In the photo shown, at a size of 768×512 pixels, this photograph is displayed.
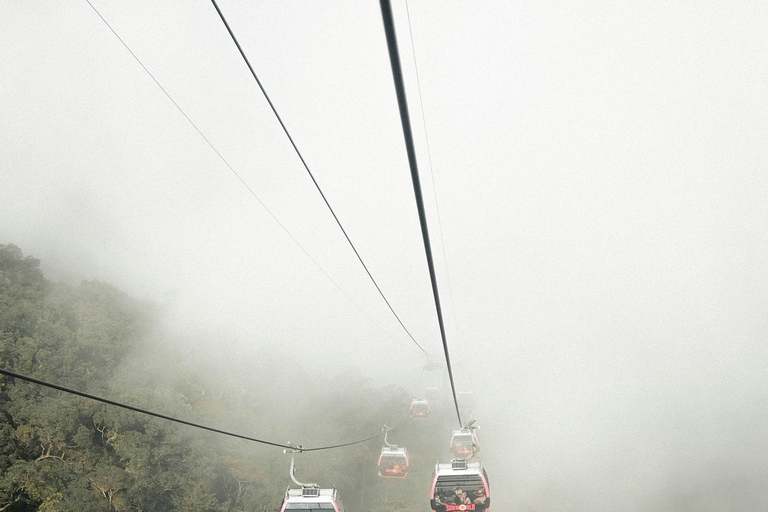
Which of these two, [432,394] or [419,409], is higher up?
[419,409]

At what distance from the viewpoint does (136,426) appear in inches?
1603

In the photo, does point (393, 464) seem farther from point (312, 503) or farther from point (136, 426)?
point (136, 426)

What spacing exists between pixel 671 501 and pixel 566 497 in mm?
34842

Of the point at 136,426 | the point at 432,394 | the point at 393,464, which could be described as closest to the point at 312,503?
the point at 393,464

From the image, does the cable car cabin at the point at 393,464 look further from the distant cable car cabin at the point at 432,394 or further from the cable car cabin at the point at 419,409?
the distant cable car cabin at the point at 432,394

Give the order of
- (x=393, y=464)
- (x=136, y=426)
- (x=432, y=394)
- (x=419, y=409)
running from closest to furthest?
(x=393, y=464) → (x=419, y=409) → (x=136, y=426) → (x=432, y=394)

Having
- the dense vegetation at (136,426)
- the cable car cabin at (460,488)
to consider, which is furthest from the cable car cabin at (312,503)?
the dense vegetation at (136,426)

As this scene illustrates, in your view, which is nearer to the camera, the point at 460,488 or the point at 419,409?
the point at 460,488

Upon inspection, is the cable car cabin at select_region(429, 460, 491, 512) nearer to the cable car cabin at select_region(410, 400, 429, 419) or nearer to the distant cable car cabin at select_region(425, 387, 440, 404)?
the cable car cabin at select_region(410, 400, 429, 419)

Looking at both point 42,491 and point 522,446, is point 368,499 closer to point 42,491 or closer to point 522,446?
point 42,491

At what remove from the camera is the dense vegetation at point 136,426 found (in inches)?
1384

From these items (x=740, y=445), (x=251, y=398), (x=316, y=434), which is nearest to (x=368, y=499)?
(x=316, y=434)

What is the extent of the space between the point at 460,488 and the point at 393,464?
32.4 feet

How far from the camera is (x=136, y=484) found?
35.7m
